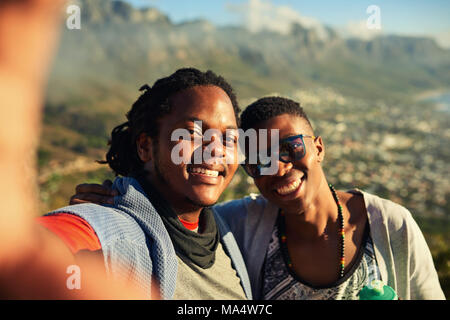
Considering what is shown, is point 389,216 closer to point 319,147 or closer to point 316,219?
point 316,219

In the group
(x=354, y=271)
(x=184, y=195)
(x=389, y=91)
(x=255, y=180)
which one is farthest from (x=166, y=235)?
(x=389, y=91)

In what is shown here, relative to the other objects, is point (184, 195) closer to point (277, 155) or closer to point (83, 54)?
point (277, 155)

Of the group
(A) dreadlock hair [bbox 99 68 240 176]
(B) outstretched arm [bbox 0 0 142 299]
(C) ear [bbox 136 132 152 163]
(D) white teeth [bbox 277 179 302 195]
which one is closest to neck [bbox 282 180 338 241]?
(D) white teeth [bbox 277 179 302 195]

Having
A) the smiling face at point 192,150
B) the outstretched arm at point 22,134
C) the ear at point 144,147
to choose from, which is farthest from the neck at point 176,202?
the outstretched arm at point 22,134

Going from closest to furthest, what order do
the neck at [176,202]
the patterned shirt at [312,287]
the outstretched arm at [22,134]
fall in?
the outstretched arm at [22,134] < the neck at [176,202] < the patterned shirt at [312,287]

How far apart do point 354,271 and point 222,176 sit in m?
1.65

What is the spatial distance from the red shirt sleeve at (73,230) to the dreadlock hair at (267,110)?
2186 mm

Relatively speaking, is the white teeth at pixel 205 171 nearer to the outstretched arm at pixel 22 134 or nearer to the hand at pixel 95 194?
the hand at pixel 95 194

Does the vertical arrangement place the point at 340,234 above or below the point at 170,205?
below

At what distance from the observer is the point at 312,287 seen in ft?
12.0

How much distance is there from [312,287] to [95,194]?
7.14 ft

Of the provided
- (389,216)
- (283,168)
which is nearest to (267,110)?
(283,168)

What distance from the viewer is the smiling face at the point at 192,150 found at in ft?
9.95

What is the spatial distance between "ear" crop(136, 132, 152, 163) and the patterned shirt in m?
1.65
